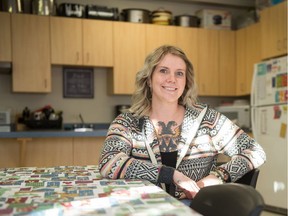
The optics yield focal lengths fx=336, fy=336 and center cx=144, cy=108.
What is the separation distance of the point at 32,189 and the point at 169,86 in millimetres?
922

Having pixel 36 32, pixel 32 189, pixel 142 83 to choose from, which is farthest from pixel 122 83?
pixel 32 189

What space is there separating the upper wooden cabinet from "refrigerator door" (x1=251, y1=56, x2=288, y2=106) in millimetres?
159

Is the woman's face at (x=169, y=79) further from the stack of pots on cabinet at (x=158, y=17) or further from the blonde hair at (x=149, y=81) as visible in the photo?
the stack of pots on cabinet at (x=158, y=17)

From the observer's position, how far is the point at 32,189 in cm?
115

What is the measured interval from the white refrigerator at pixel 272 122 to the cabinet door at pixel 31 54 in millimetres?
2424

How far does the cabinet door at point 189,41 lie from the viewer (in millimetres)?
4406

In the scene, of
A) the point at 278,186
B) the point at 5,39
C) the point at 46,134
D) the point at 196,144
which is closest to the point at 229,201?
the point at 196,144

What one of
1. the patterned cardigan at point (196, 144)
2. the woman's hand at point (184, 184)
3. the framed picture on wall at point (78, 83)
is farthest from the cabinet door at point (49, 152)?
the woman's hand at point (184, 184)

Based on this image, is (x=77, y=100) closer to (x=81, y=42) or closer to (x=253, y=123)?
(x=81, y=42)

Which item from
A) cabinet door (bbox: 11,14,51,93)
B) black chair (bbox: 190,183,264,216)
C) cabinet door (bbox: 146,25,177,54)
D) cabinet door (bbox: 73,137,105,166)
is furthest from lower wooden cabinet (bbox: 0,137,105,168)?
black chair (bbox: 190,183,264,216)

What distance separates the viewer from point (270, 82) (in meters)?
3.71

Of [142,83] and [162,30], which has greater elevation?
[162,30]

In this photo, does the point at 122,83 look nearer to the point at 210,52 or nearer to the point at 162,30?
the point at 162,30

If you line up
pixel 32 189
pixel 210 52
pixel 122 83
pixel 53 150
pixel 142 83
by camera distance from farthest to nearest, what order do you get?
pixel 210 52 < pixel 122 83 < pixel 53 150 < pixel 142 83 < pixel 32 189
